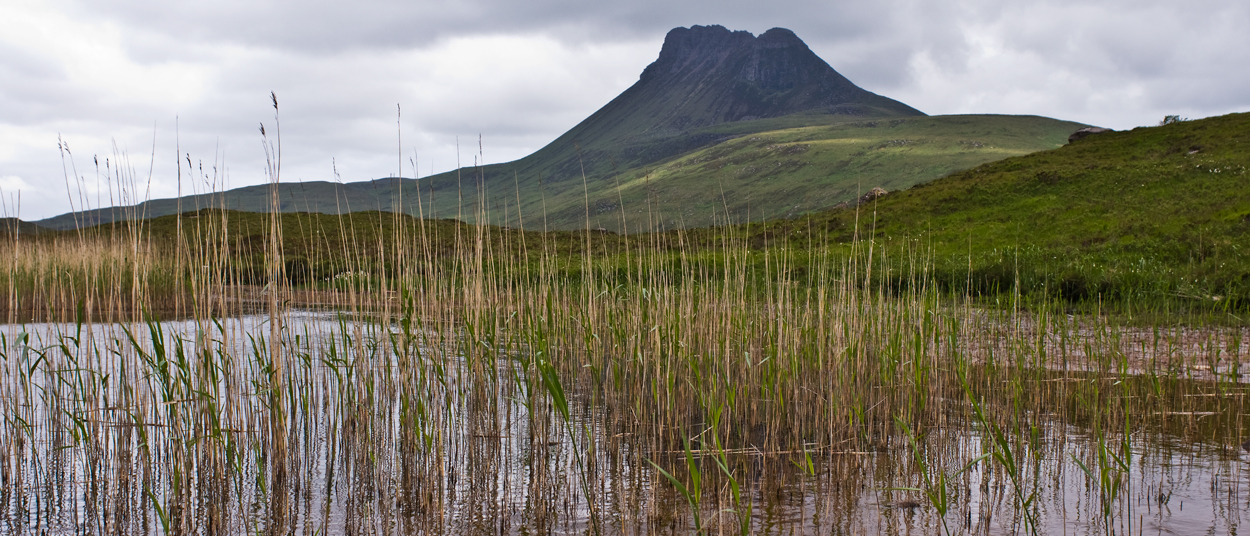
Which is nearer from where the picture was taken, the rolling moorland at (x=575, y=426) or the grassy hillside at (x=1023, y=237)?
the rolling moorland at (x=575, y=426)

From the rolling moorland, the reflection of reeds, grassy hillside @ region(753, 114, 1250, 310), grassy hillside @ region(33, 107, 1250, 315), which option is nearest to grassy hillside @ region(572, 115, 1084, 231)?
grassy hillside @ region(753, 114, 1250, 310)

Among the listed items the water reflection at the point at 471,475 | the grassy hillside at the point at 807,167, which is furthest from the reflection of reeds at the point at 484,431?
the grassy hillside at the point at 807,167

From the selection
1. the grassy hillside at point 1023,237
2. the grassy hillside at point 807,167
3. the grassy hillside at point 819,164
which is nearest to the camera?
the grassy hillside at point 1023,237

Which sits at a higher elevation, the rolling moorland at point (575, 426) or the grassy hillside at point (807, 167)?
the grassy hillside at point (807, 167)

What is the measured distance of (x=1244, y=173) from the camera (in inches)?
868

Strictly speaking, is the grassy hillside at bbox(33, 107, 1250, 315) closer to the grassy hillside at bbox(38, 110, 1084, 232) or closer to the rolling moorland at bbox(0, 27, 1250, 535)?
the rolling moorland at bbox(0, 27, 1250, 535)

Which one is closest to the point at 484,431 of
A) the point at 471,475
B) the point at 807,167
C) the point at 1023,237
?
the point at 471,475

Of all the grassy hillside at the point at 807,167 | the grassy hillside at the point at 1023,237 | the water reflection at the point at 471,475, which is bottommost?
the water reflection at the point at 471,475

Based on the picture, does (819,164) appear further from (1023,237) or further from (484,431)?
(484,431)

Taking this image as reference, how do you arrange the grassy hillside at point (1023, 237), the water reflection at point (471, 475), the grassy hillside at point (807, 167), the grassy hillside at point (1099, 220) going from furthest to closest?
1. the grassy hillside at point (807, 167)
2. the grassy hillside at point (1099, 220)
3. the grassy hillside at point (1023, 237)
4. the water reflection at point (471, 475)

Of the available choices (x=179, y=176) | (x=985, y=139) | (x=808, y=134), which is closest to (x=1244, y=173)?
(x=179, y=176)

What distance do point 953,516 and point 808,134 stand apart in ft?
534

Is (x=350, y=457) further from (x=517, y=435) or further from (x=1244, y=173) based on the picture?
(x=1244, y=173)

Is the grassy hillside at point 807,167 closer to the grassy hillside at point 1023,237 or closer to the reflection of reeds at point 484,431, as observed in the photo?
the grassy hillside at point 1023,237
